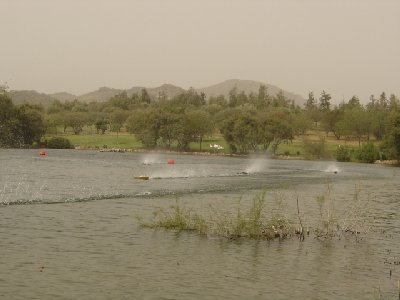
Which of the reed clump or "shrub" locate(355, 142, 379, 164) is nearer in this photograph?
the reed clump

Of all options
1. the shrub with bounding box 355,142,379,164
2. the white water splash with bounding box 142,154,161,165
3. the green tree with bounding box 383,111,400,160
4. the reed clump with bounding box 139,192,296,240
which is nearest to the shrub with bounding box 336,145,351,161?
the shrub with bounding box 355,142,379,164

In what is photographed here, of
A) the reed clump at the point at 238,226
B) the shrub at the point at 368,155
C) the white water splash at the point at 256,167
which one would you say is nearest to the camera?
the reed clump at the point at 238,226

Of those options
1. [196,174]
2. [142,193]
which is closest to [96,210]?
[142,193]

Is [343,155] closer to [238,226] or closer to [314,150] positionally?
[314,150]

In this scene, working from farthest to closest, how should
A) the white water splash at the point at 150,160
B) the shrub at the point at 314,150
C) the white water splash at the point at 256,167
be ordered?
1. the shrub at the point at 314,150
2. the white water splash at the point at 150,160
3. the white water splash at the point at 256,167

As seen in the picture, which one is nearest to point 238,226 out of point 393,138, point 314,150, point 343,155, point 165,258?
point 165,258

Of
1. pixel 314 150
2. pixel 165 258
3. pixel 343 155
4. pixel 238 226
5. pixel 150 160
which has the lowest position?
pixel 165 258

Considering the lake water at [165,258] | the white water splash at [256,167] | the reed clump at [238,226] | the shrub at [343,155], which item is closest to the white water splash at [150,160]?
the white water splash at [256,167]

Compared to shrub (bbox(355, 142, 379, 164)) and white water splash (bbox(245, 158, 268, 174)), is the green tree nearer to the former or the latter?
shrub (bbox(355, 142, 379, 164))

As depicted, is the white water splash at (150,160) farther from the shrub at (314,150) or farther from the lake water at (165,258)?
the lake water at (165,258)

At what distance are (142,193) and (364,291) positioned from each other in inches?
1683

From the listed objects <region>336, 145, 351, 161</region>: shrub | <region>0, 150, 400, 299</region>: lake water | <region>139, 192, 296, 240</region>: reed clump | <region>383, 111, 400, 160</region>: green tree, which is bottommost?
<region>0, 150, 400, 299</region>: lake water

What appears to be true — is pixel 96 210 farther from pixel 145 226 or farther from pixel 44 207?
pixel 145 226

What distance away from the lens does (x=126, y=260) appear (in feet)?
108
